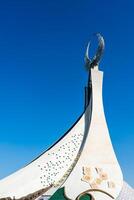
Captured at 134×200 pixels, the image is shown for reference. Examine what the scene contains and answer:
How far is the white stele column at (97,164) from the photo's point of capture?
718 inches

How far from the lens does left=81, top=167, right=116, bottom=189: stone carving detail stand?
18.4 metres

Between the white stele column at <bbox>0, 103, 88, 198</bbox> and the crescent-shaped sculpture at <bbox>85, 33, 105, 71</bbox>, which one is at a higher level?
the crescent-shaped sculpture at <bbox>85, 33, 105, 71</bbox>

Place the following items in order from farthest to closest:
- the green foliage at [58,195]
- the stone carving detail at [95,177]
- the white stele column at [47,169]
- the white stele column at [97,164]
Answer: the stone carving detail at [95,177]
the white stele column at [97,164]
the white stele column at [47,169]
the green foliage at [58,195]

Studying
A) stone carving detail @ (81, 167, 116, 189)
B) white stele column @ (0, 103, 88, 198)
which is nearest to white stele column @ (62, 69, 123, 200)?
stone carving detail @ (81, 167, 116, 189)

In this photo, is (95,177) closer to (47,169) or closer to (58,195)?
(58,195)

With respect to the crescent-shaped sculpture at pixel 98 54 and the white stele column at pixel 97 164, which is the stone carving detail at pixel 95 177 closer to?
the white stele column at pixel 97 164

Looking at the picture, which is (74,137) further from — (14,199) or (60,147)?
(14,199)

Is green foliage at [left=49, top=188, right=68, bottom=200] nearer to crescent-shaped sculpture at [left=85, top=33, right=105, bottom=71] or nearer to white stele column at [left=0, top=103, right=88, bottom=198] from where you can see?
white stele column at [left=0, top=103, right=88, bottom=198]

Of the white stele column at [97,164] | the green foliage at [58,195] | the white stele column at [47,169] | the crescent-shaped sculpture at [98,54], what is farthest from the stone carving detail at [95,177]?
the crescent-shaped sculpture at [98,54]

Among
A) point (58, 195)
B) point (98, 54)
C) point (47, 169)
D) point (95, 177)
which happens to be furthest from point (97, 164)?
point (98, 54)

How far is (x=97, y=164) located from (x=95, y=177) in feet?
2.64

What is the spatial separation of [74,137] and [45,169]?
240 cm

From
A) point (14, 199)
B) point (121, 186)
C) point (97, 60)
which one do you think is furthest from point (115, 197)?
point (97, 60)

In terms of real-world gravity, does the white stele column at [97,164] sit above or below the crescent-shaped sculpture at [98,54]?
below
